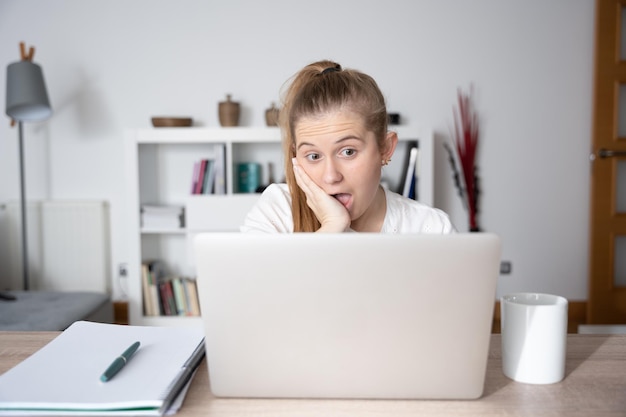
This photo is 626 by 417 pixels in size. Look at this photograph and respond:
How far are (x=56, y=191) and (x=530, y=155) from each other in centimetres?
292

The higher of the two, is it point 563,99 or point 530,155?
point 563,99

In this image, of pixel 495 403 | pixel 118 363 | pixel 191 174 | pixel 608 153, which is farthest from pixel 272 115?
pixel 495 403

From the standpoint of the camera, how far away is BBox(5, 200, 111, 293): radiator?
3.38 metres

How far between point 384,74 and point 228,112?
0.96 m

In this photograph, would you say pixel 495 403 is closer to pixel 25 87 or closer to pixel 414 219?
pixel 414 219

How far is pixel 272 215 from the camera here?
136 centimetres

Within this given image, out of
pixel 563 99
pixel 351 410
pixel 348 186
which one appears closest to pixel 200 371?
pixel 351 410

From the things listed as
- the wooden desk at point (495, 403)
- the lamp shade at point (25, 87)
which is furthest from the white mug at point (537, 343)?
the lamp shade at point (25, 87)

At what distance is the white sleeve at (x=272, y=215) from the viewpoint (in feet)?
4.39

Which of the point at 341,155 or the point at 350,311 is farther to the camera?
the point at 341,155

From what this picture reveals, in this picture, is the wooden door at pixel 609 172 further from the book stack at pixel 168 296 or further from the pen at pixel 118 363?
the pen at pixel 118 363

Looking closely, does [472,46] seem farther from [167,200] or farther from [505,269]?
[167,200]

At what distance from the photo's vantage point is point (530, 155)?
3344mm

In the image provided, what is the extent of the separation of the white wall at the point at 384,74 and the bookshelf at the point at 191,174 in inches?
8.6
